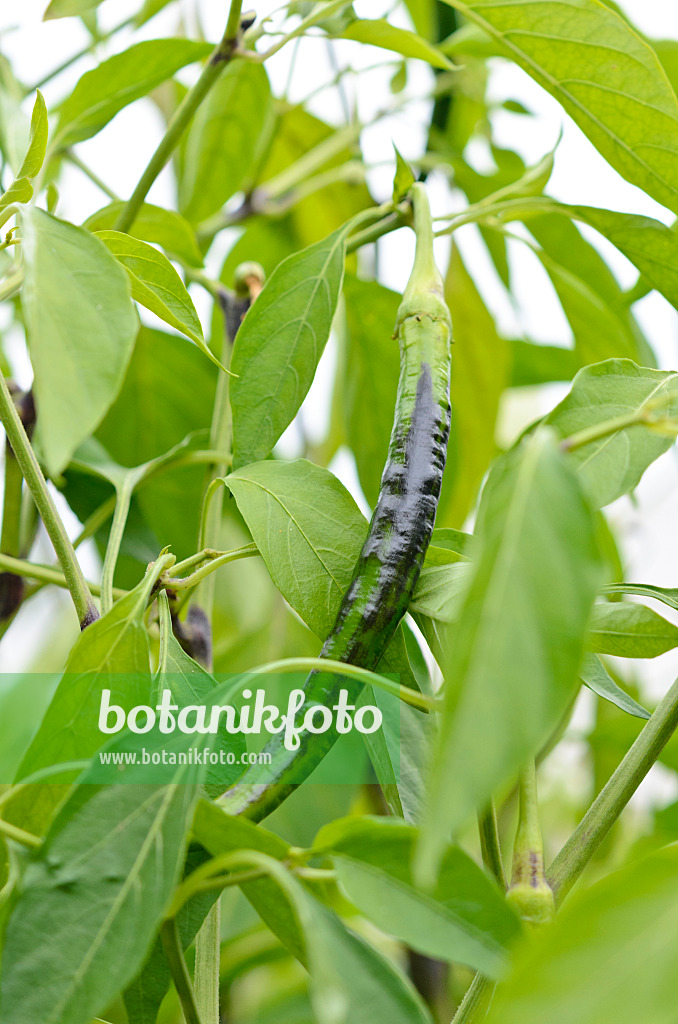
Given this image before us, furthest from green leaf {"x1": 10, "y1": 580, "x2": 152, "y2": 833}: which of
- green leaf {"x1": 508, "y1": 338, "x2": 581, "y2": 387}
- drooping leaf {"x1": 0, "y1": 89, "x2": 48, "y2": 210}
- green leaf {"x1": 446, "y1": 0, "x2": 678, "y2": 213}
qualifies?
green leaf {"x1": 508, "y1": 338, "x2": 581, "y2": 387}

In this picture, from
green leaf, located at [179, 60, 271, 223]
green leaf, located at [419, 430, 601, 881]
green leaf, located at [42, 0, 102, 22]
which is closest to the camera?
green leaf, located at [419, 430, 601, 881]

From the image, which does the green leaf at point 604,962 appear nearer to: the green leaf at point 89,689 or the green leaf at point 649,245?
the green leaf at point 89,689

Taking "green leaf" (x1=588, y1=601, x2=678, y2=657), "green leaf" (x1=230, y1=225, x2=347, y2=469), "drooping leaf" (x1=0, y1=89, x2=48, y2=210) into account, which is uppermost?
"drooping leaf" (x1=0, y1=89, x2=48, y2=210)

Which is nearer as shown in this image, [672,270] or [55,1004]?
[55,1004]

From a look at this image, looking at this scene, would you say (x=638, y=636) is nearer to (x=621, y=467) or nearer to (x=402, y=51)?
(x=621, y=467)

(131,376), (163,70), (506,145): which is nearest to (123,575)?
(131,376)

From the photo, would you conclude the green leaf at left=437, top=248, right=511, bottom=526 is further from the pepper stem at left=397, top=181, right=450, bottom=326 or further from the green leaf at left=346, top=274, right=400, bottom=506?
the pepper stem at left=397, top=181, right=450, bottom=326

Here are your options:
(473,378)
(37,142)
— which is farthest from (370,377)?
(37,142)
